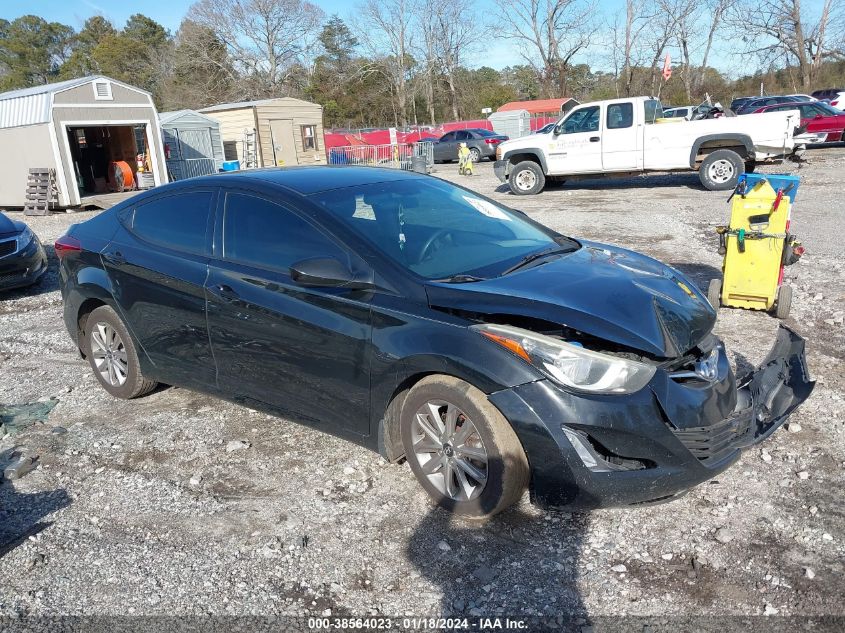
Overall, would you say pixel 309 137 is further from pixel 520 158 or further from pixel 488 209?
pixel 488 209

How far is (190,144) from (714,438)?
2474cm

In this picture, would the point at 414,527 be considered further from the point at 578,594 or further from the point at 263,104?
the point at 263,104

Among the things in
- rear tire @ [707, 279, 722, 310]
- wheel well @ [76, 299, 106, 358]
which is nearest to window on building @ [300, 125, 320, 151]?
rear tire @ [707, 279, 722, 310]

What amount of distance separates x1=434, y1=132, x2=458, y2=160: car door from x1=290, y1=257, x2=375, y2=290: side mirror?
27.7 metres

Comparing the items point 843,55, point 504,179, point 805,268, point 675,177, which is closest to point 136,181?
point 504,179

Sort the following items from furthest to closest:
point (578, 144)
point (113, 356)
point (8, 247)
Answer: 1. point (578, 144)
2. point (8, 247)
3. point (113, 356)

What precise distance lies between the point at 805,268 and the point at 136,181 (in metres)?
19.7

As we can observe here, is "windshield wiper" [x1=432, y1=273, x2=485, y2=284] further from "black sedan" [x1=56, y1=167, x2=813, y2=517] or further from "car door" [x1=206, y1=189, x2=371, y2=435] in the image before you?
"car door" [x1=206, y1=189, x2=371, y2=435]

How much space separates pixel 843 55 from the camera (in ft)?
146

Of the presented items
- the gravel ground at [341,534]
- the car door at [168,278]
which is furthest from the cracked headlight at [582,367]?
the car door at [168,278]

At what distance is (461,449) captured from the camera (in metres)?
3.22

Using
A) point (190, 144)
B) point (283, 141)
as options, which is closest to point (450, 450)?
point (190, 144)

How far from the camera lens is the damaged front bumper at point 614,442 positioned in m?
2.90

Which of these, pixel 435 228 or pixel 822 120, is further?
pixel 822 120
